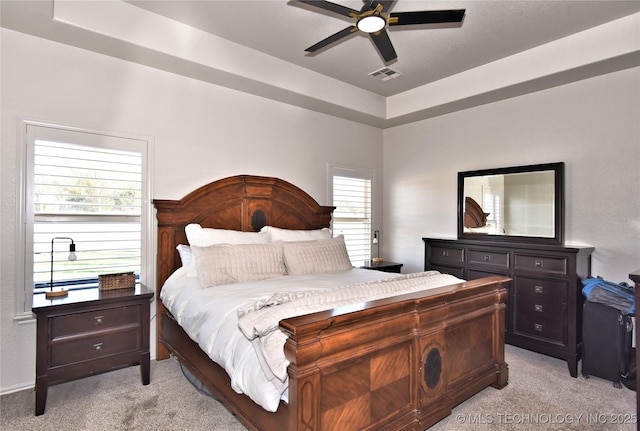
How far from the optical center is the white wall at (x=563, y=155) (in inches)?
128

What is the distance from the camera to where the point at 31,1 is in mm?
2377

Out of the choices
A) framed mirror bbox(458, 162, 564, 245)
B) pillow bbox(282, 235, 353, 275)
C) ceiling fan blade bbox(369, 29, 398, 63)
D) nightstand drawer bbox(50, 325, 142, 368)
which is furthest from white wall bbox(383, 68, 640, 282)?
nightstand drawer bbox(50, 325, 142, 368)

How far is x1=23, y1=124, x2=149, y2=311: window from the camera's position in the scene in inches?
109

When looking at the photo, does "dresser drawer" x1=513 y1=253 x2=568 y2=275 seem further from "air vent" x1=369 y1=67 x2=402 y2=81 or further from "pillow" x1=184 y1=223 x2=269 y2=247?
"pillow" x1=184 y1=223 x2=269 y2=247

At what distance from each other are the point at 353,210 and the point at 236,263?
94.0 inches

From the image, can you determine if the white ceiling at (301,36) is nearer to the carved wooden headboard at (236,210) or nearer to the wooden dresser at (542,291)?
the carved wooden headboard at (236,210)

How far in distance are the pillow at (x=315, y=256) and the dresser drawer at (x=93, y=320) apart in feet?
4.34

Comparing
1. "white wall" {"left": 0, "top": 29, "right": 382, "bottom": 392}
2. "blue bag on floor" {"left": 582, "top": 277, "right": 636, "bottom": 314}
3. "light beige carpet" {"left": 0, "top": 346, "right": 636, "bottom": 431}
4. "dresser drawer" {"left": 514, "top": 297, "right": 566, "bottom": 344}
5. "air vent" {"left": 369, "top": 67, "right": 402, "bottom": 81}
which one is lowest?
"light beige carpet" {"left": 0, "top": 346, "right": 636, "bottom": 431}

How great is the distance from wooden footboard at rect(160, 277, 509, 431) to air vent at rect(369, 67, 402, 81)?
2532 mm

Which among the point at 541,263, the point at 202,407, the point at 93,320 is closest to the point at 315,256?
the point at 202,407

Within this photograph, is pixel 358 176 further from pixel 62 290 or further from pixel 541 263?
pixel 62 290

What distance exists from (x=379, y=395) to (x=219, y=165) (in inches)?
108

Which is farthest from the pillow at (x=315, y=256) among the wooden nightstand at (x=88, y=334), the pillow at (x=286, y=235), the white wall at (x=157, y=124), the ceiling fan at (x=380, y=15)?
the ceiling fan at (x=380, y=15)

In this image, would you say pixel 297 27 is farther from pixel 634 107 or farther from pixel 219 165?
pixel 634 107
